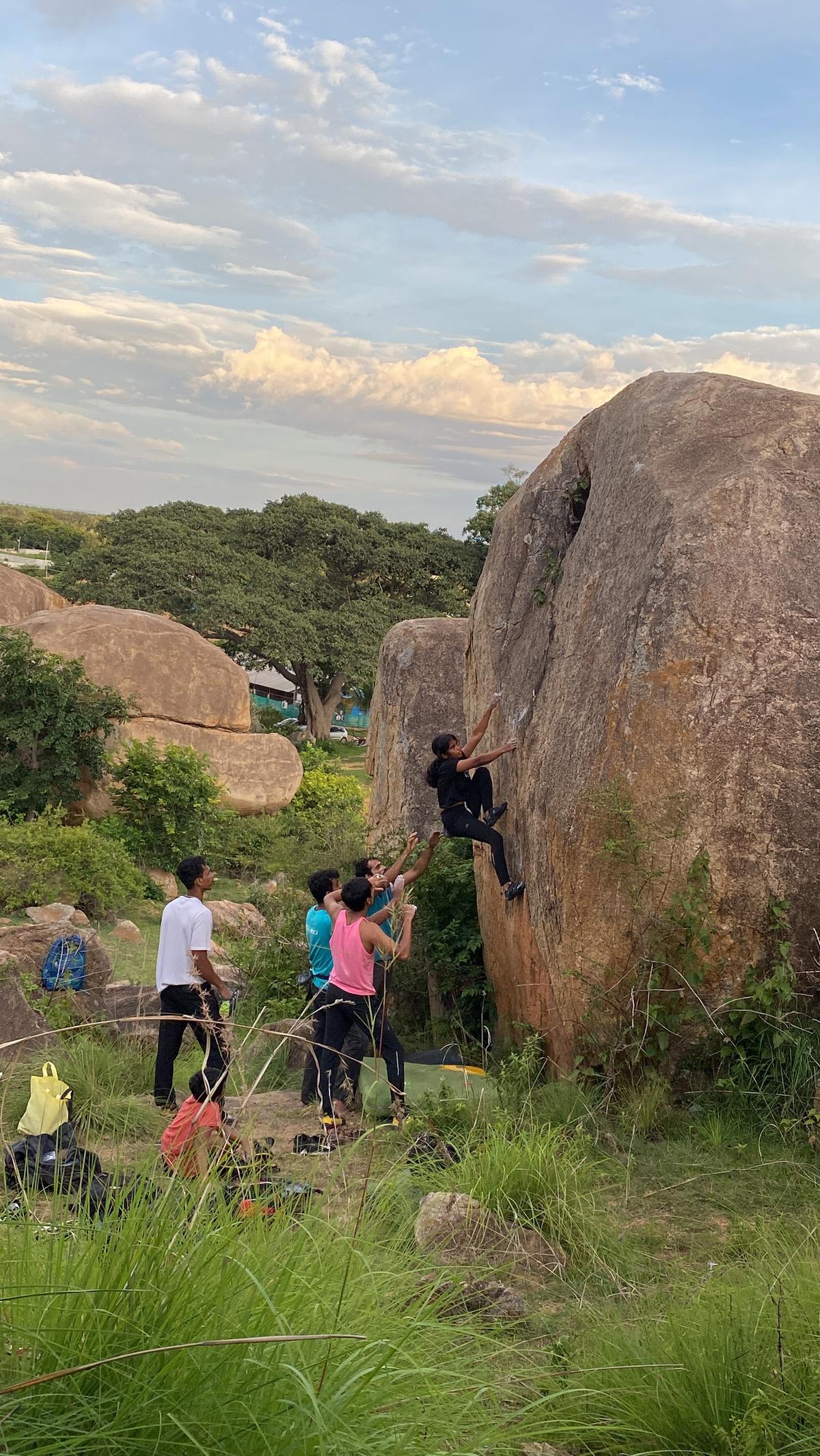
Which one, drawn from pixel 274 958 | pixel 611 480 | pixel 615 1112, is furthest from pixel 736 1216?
pixel 274 958

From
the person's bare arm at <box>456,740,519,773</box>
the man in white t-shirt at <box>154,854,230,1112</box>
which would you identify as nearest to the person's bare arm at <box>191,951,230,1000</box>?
the man in white t-shirt at <box>154,854,230,1112</box>

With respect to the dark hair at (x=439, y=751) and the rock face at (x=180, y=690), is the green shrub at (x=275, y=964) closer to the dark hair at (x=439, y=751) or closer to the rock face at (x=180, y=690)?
the dark hair at (x=439, y=751)

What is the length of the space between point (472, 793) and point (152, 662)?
39.9 ft

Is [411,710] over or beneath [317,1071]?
over

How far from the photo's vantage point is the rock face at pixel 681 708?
600cm

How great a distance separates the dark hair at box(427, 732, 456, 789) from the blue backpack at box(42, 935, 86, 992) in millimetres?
3219

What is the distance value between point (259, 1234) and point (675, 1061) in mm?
3796

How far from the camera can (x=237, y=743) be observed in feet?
65.2

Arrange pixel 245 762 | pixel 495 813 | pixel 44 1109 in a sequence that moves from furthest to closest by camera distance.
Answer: pixel 245 762 → pixel 495 813 → pixel 44 1109

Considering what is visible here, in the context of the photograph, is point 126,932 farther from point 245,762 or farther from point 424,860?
point 245,762

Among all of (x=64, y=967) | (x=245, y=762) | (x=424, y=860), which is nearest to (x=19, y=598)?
(x=245, y=762)

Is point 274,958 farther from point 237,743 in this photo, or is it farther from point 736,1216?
point 237,743

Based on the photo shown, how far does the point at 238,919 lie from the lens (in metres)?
11.3

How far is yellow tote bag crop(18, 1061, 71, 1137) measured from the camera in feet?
16.5
